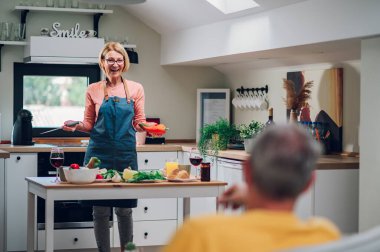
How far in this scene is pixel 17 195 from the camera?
6.42 meters

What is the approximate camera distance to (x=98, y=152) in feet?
17.1

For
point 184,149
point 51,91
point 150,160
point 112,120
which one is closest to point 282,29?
point 112,120

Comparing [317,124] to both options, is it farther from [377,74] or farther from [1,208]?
[1,208]

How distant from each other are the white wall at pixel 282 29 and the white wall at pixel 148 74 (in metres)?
0.34

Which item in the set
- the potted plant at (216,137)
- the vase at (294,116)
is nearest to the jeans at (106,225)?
the potted plant at (216,137)

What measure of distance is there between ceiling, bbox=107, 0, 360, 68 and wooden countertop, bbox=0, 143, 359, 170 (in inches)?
28.9

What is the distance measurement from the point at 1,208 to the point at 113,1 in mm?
2079

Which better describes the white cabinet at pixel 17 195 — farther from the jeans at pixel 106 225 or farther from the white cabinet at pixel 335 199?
the white cabinet at pixel 335 199

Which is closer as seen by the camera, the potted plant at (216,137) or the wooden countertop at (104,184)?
the wooden countertop at (104,184)

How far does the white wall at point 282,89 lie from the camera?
564cm

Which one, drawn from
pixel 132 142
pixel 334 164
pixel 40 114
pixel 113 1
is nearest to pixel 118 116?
pixel 132 142

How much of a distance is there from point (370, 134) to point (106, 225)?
5.94 feet

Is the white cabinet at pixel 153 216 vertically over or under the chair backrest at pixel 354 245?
under

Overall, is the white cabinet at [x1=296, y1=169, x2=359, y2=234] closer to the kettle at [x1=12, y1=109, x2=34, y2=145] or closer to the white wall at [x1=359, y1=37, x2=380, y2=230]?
the white wall at [x1=359, y1=37, x2=380, y2=230]
